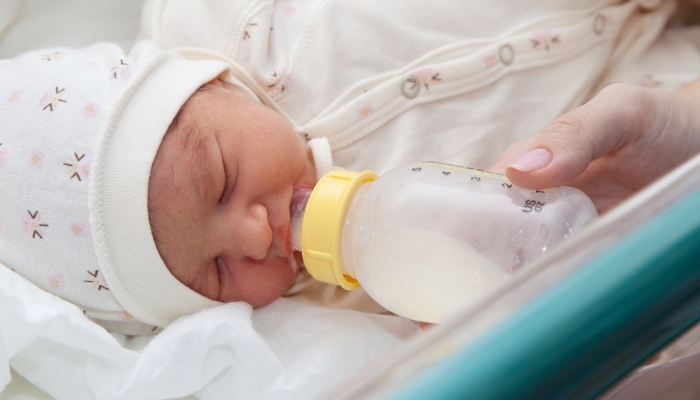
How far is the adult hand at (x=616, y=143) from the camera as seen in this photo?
0.79 meters

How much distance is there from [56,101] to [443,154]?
734 mm

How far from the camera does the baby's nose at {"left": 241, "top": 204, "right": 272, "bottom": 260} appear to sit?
96 centimetres

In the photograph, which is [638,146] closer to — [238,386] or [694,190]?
[694,190]

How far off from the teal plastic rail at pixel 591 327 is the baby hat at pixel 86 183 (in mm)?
687

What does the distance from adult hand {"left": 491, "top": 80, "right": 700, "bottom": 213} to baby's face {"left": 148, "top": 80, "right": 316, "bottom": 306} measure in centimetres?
41

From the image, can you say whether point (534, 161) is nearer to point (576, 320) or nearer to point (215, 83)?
point (576, 320)

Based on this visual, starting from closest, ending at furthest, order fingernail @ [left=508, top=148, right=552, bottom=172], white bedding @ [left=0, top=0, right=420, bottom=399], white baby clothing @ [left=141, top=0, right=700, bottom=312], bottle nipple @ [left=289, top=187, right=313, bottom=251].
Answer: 1. fingernail @ [left=508, top=148, right=552, bottom=172]
2. white bedding @ [left=0, top=0, right=420, bottom=399]
3. bottle nipple @ [left=289, top=187, right=313, bottom=251]
4. white baby clothing @ [left=141, top=0, right=700, bottom=312]

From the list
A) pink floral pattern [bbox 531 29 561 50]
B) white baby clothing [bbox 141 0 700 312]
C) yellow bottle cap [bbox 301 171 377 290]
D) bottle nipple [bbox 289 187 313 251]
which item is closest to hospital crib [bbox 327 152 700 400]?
yellow bottle cap [bbox 301 171 377 290]

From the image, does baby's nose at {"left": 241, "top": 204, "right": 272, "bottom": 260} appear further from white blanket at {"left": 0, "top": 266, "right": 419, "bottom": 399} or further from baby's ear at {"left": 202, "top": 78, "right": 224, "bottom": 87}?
baby's ear at {"left": 202, "top": 78, "right": 224, "bottom": 87}

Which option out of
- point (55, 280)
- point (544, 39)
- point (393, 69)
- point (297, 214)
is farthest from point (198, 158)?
point (544, 39)

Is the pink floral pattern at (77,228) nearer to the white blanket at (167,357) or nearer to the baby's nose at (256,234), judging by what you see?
the white blanket at (167,357)

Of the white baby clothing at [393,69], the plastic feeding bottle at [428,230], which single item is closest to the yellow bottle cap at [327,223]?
the plastic feeding bottle at [428,230]

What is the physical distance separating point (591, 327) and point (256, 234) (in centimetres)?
65

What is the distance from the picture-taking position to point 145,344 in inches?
43.1
